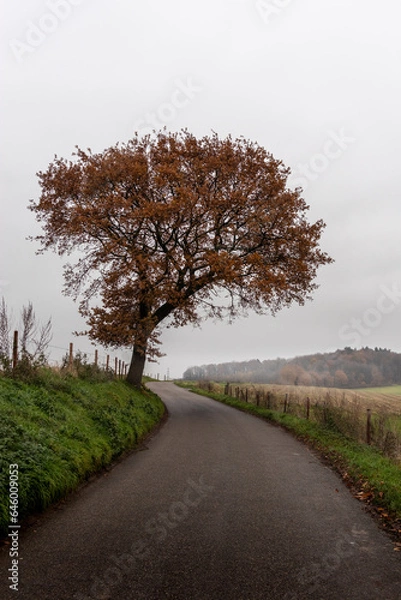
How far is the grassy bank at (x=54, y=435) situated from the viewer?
230 inches

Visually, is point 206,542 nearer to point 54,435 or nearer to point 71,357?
point 54,435

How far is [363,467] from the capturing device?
919 cm

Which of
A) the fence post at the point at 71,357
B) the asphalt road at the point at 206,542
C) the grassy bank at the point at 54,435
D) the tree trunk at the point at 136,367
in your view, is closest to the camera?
the asphalt road at the point at 206,542

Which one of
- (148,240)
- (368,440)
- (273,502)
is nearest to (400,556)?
(273,502)

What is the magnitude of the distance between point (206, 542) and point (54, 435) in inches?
150

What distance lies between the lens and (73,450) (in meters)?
7.70

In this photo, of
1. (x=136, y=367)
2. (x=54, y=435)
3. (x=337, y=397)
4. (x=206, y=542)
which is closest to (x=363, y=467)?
(x=206, y=542)

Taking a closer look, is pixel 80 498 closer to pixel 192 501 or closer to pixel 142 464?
pixel 192 501

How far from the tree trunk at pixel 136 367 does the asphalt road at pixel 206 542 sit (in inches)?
502

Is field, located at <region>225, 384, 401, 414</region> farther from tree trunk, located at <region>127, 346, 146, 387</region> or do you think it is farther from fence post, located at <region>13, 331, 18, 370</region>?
fence post, located at <region>13, 331, 18, 370</region>

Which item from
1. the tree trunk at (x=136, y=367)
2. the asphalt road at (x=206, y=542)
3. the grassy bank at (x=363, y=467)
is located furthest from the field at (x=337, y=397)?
the asphalt road at (x=206, y=542)

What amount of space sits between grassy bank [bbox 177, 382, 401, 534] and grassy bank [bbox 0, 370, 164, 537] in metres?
5.20

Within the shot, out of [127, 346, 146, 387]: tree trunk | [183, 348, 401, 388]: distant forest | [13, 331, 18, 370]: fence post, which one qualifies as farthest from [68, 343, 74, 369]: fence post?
[183, 348, 401, 388]: distant forest

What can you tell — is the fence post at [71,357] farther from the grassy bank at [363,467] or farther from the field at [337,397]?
the field at [337,397]
